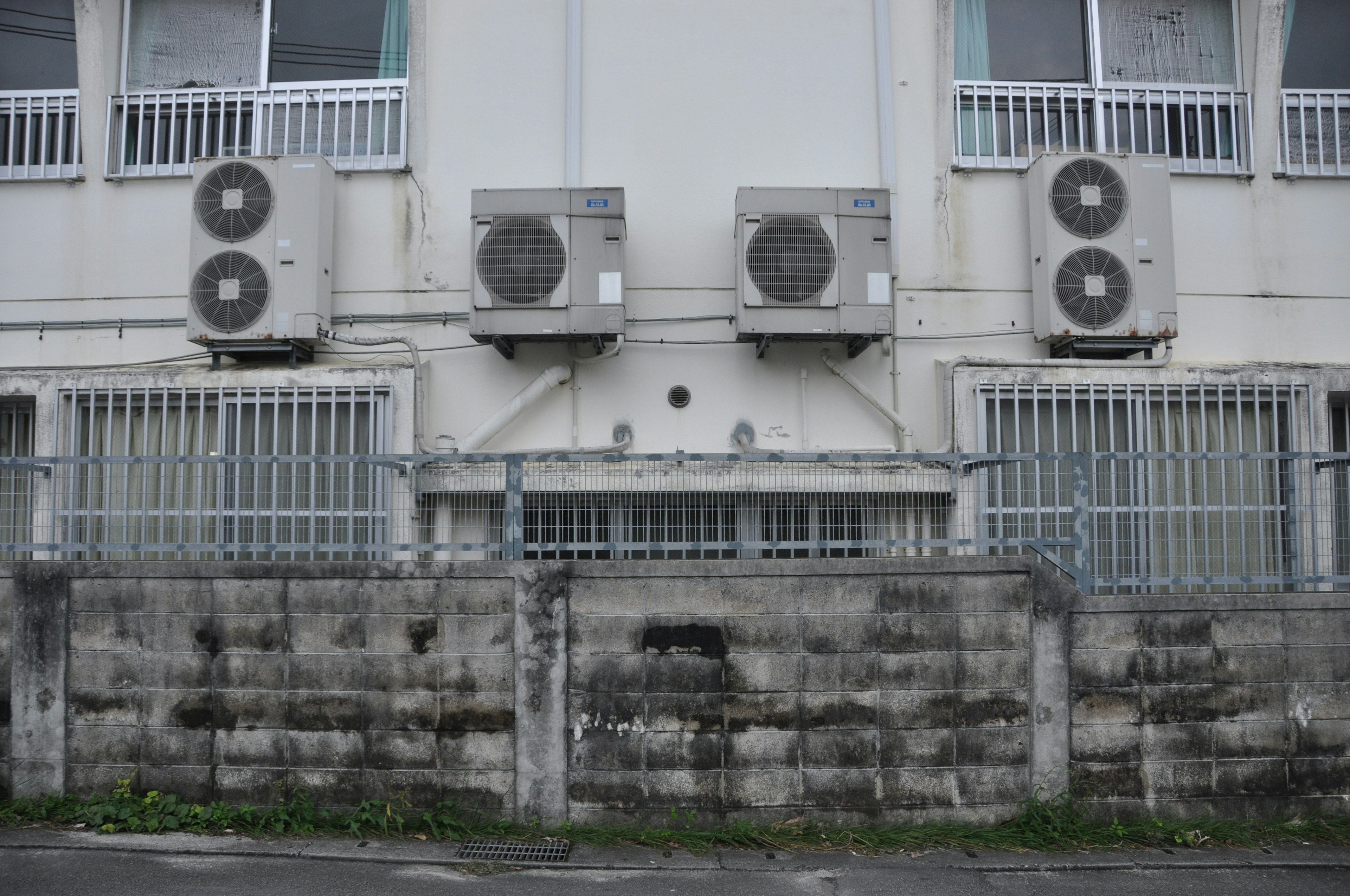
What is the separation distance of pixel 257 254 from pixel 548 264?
2161mm

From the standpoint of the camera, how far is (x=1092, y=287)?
21.0 feet

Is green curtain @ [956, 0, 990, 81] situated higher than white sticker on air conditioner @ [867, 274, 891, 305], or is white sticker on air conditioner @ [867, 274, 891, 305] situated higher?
green curtain @ [956, 0, 990, 81]

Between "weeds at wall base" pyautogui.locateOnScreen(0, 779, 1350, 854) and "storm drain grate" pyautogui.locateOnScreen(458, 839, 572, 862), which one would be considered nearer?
"storm drain grate" pyautogui.locateOnScreen(458, 839, 572, 862)

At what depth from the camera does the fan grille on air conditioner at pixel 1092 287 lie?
6.38 m

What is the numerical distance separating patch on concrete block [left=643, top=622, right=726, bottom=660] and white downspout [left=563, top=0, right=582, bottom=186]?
3.69 m

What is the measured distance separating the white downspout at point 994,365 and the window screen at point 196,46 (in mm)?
5997

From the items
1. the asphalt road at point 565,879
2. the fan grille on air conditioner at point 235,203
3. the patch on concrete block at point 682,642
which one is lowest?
the asphalt road at point 565,879

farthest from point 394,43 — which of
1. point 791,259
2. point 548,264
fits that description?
point 791,259

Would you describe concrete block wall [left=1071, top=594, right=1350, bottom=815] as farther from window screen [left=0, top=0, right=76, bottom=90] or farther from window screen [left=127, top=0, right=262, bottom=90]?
window screen [left=0, top=0, right=76, bottom=90]

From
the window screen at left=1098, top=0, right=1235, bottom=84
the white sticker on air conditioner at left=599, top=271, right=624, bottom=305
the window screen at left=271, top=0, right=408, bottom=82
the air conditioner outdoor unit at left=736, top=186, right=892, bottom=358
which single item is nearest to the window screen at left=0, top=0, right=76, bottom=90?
the window screen at left=271, top=0, right=408, bottom=82

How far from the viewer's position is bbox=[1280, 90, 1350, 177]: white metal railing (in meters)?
6.90

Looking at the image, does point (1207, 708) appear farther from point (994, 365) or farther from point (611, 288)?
point (611, 288)

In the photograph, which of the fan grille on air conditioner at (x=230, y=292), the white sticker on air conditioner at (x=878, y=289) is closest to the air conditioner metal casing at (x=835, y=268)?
the white sticker on air conditioner at (x=878, y=289)

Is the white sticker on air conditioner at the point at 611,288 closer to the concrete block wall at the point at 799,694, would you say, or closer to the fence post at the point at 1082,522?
the concrete block wall at the point at 799,694
